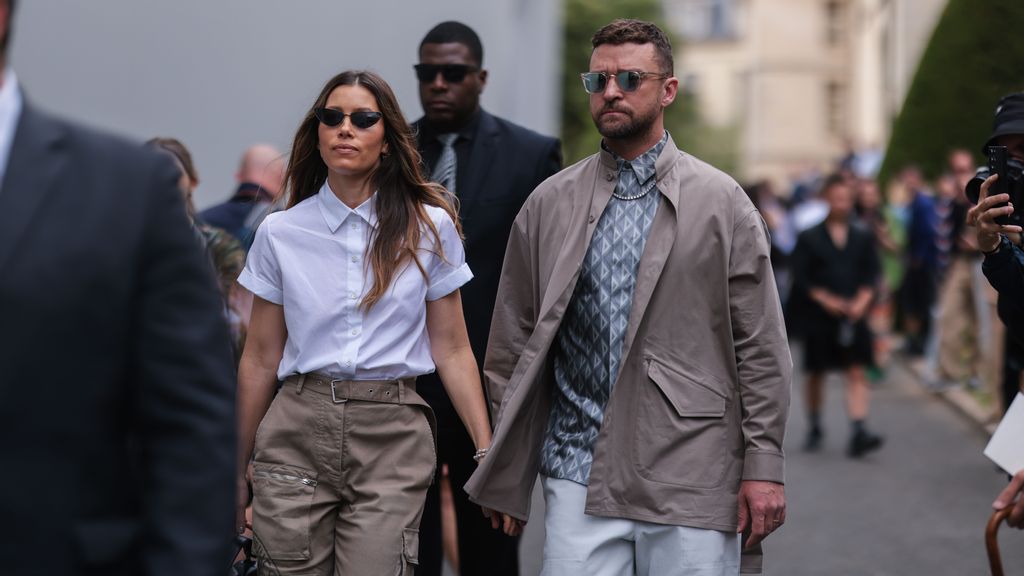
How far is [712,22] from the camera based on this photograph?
6469 centimetres

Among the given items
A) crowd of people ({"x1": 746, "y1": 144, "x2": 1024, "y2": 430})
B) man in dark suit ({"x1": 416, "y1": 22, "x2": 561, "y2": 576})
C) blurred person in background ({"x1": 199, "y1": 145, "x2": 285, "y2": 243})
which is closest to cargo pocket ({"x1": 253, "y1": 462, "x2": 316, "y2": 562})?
man in dark suit ({"x1": 416, "y1": 22, "x2": 561, "y2": 576})

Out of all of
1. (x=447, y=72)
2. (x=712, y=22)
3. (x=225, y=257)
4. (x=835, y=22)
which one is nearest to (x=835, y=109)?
(x=835, y=22)

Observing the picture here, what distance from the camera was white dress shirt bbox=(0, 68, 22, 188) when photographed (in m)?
2.41

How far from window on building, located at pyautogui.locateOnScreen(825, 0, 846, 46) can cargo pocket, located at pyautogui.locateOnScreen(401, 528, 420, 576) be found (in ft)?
198

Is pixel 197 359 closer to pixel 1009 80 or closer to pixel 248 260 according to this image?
pixel 248 260

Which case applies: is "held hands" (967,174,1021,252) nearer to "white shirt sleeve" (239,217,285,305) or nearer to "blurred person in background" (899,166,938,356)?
"white shirt sleeve" (239,217,285,305)

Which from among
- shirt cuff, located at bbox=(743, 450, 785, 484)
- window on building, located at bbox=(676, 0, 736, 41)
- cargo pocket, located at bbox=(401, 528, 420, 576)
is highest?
shirt cuff, located at bbox=(743, 450, 785, 484)

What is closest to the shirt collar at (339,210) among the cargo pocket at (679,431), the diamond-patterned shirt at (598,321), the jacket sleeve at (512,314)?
the jacket sleeve at (512,314)

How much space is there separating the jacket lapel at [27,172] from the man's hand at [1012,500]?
2748 mm

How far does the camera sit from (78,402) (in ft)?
7.91

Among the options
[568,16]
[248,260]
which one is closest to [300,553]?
[248,260]

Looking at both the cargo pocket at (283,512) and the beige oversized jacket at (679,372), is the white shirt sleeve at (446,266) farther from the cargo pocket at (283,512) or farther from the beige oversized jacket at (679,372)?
the cargo pocket at (283,512)

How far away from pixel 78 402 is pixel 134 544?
0.75 feet

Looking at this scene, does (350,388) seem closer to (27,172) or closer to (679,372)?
(679,372)
